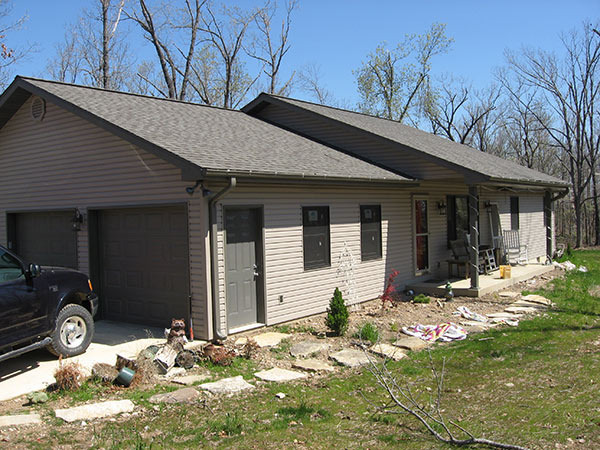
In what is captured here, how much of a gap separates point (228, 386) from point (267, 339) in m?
2.27

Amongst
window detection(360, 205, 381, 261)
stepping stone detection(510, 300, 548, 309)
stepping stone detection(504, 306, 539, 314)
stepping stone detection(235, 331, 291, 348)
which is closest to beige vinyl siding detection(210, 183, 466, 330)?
window detection(360, 205, 381, 261)

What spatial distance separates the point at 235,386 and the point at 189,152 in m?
3.79

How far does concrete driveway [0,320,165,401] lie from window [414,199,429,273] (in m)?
7.33

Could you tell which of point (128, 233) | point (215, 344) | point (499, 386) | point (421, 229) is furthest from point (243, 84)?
point (499, 386)

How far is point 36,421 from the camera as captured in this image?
17.5ft

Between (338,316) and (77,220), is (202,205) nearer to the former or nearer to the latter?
(338,316)

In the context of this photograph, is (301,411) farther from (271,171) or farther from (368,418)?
(271,171)

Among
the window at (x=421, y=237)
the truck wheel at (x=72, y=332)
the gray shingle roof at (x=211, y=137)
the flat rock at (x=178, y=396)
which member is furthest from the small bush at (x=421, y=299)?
the truck wheel at (x=72, y=332)

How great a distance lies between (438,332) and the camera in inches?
360

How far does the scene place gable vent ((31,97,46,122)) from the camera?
1090 cm

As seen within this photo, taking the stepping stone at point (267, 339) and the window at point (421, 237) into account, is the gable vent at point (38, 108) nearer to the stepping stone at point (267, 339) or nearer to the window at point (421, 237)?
the stepping stone at point (267, 339)

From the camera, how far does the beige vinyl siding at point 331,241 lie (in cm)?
954

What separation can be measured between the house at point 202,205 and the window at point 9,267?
8.36 ft

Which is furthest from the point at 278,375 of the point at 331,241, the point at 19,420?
the point at 331,241
